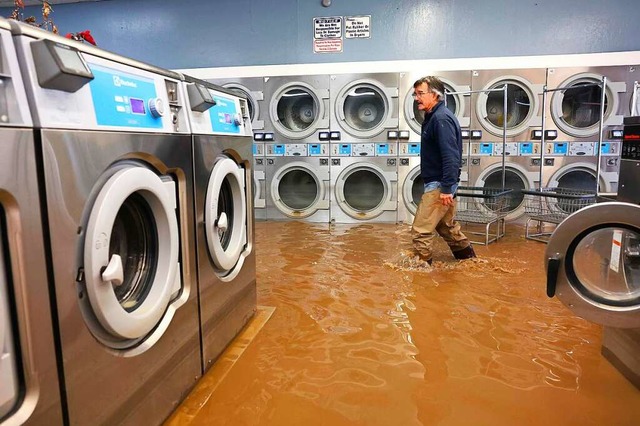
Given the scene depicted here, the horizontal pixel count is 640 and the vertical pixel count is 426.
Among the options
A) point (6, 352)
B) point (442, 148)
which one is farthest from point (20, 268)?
point (442, 148)

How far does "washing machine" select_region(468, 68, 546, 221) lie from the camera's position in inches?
175

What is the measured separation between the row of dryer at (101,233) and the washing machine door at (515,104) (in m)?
3.49

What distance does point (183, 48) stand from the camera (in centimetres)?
534

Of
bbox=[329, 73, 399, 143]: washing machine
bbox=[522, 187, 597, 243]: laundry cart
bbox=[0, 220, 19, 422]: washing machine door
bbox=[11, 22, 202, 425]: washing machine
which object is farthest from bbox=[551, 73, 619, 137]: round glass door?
bbox=[0, 220, 19, 422]: washing machine door

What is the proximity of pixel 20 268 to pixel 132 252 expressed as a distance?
52 cm

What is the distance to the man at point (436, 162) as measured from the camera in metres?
2.81

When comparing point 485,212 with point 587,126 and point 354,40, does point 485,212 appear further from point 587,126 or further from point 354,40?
point 354,40

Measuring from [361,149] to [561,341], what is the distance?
10.4 feet

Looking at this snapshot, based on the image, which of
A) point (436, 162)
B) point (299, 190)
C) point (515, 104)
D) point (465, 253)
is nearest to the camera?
point (436, 162)

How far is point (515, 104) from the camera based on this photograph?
472cm

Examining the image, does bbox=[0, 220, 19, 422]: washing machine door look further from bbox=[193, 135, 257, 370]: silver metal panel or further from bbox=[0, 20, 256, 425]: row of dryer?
bbox=[193, 135, 257, 370]: silver metal panel

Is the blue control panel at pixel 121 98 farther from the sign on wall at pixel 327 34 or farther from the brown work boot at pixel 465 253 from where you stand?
the sign on wall at pixel 327 34

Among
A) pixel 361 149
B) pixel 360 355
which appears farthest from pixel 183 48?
pixel 360 355

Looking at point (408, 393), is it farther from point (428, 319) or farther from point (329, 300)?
point (329, 300)
